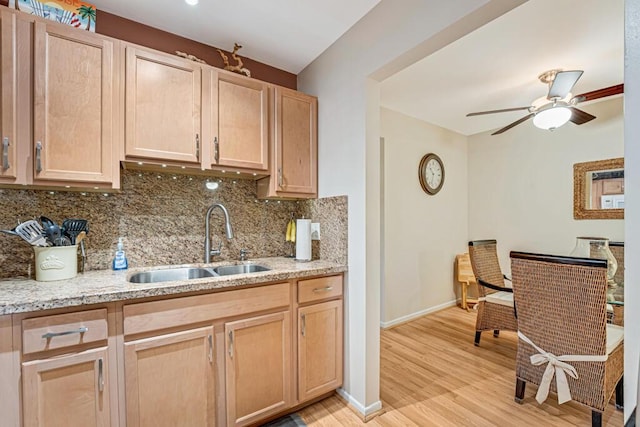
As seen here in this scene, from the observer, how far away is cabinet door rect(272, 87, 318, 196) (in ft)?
6.90

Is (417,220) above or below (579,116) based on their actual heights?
below

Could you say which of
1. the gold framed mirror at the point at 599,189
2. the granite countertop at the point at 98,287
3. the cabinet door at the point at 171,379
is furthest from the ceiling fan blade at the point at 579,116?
the cabinet door at the point at 171,379

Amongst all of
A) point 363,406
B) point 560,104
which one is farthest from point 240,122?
point 560,104

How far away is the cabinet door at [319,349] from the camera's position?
5.99ft

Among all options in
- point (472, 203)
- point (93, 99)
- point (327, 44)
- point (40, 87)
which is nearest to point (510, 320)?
point (472, 203)

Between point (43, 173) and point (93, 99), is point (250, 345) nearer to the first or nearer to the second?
point (43, 173)

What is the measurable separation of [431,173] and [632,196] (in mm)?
3277

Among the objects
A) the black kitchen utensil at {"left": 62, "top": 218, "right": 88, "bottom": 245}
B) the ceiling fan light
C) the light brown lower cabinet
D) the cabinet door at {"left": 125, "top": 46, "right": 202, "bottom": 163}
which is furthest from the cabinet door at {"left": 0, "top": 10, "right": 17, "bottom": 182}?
the ceiling fan light

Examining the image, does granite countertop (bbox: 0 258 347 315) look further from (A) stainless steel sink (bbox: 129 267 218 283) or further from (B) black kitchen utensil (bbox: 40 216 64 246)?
(B) black kitchen utensil (bbox: 40 216 64 246)

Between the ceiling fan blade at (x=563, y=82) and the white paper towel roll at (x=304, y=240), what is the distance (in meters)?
2.07

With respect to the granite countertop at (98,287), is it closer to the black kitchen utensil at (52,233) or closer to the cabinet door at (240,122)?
the black kitchen utensil at (52,233)

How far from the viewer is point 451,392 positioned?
209cm

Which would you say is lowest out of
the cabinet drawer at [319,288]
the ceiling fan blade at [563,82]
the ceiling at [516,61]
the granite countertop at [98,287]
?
the cabinet drawer at [319,288]

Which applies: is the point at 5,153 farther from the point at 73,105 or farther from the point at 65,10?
the point at 65,10
